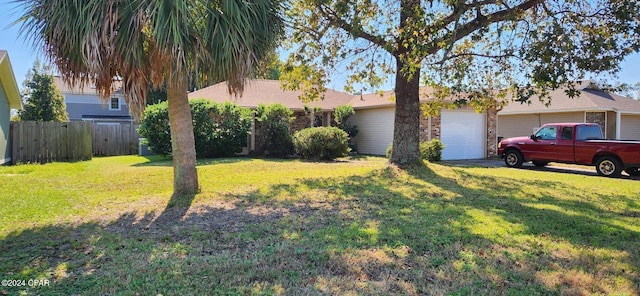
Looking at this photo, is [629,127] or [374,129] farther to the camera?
[629,127]

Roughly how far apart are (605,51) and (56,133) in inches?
711

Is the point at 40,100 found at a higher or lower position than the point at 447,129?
higher

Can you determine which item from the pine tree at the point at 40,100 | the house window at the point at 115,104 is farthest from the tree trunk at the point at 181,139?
the house window at the point at 115,104

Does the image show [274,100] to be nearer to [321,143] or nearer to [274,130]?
[274,130]

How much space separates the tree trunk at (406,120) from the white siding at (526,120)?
43.1 feet

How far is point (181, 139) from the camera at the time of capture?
7.41 m

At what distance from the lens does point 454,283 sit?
3641mm

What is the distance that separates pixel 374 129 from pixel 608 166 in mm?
10387

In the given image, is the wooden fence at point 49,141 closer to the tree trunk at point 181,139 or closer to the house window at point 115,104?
the tree trunk at point 181,139

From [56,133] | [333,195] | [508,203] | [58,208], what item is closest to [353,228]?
[333,195]

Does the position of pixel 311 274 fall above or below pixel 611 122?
below

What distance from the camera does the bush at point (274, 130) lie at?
1745 cm

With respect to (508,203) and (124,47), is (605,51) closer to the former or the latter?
(508,203)

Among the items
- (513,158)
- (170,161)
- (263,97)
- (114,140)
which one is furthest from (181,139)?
(114,140)
